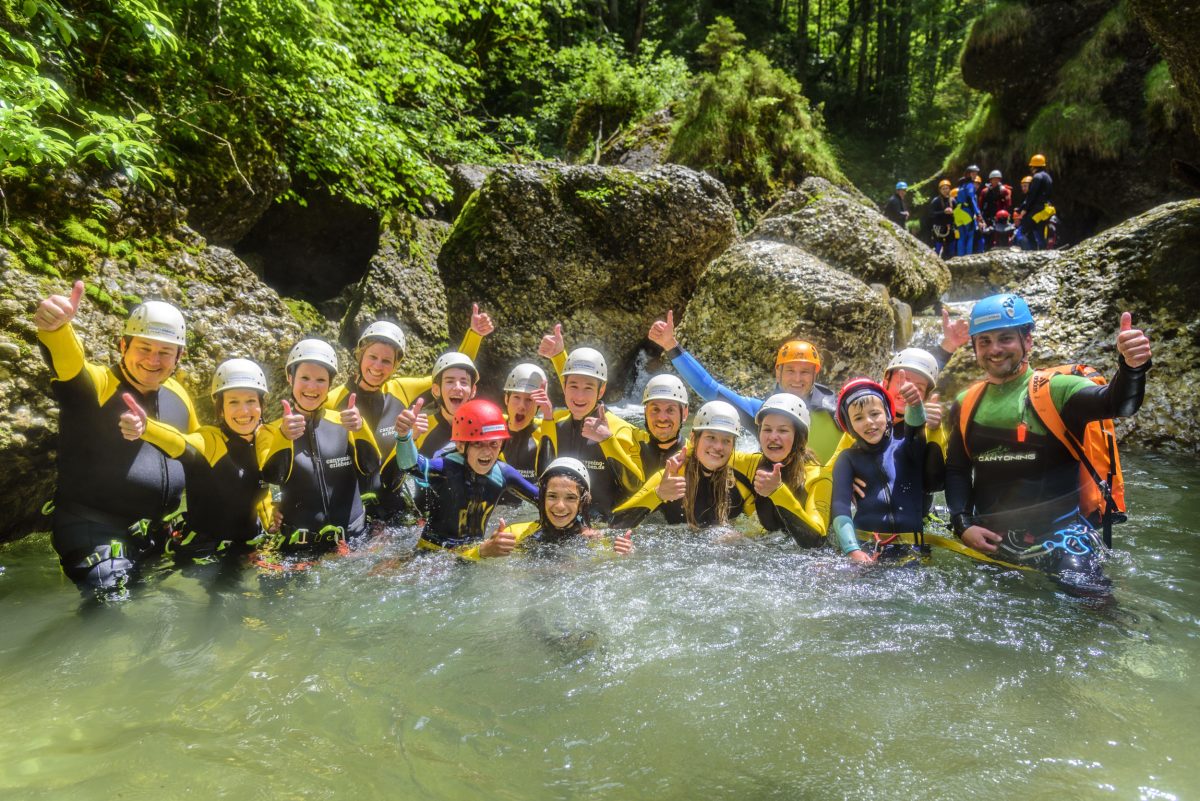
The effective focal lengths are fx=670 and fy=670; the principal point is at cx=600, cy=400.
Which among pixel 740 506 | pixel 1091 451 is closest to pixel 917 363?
pixel 1091 451

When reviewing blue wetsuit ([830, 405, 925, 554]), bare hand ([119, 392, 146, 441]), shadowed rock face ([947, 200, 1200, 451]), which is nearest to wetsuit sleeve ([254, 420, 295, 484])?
bare hand ([119, 392, 146, 441])

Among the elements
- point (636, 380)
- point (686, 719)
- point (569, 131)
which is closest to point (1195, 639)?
point (686, 719)

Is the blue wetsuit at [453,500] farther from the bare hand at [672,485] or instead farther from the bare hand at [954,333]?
the bare hand at [954,333]

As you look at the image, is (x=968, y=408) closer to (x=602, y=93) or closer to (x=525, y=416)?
(x=525, y=416)

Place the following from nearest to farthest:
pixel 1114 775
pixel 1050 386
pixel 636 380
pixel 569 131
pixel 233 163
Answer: pixel 1114 775, pixel 1050 386, pixel 233 163, pixel 636 380, pixel 569 131

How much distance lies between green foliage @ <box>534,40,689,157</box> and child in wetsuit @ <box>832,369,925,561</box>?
1403cm

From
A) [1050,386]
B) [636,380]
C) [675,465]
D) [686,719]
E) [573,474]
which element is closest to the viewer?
[686,719]

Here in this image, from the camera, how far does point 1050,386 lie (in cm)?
389

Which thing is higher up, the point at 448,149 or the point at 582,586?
the point at 448,149

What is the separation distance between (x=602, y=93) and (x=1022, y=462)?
16582 mm

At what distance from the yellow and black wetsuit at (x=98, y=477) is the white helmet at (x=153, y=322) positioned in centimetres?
31

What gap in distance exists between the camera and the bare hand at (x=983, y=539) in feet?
13.4

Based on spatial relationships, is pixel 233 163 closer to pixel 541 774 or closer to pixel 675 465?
pixel 675 465

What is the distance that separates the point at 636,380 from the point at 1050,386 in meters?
7.59
